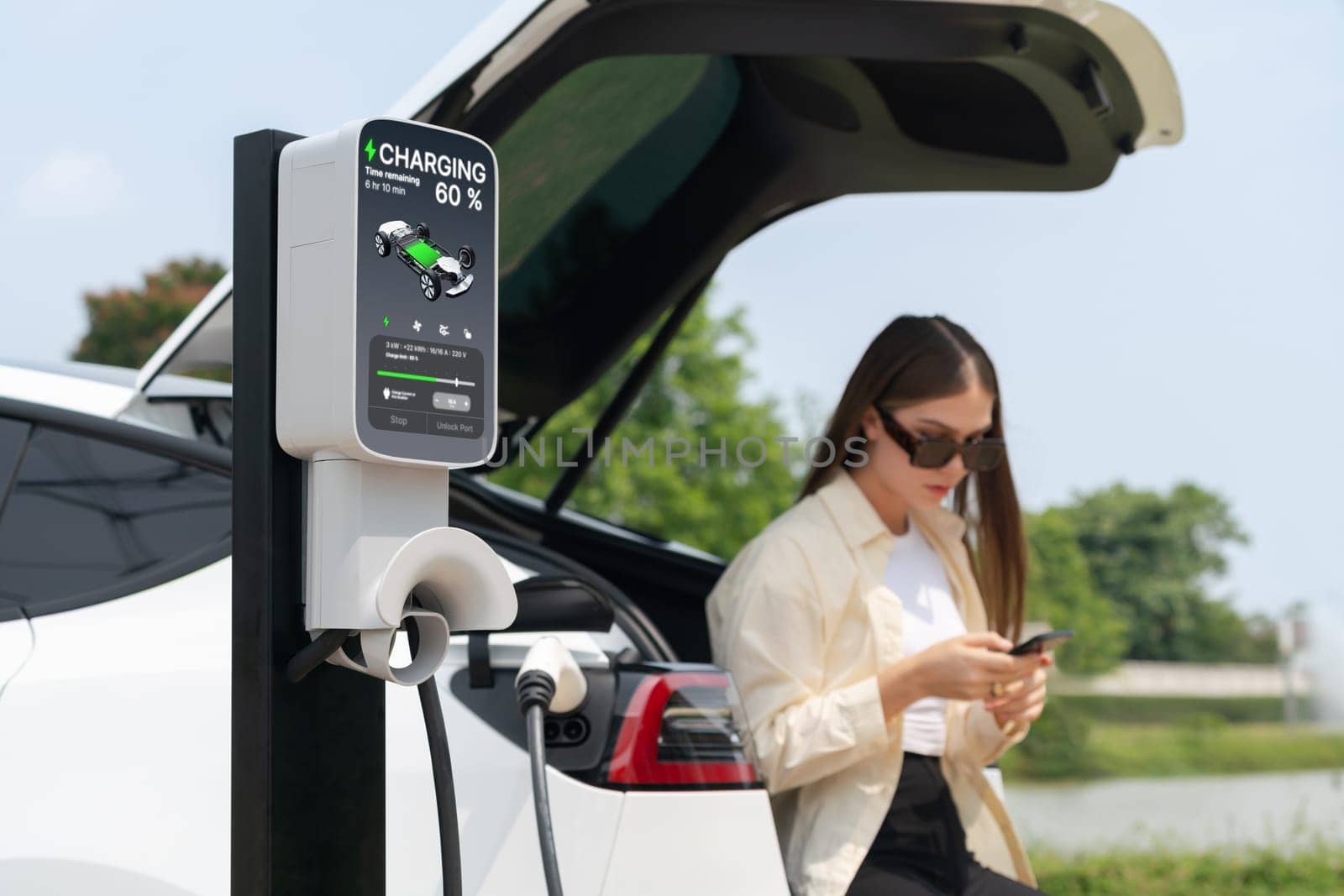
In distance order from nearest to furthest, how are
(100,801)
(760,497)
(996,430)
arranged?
(100,801) → (996,430) → (760,497)

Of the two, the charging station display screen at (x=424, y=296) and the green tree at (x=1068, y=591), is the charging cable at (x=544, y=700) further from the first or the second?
the green tree at (x=1068, y=591)

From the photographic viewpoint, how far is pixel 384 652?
1127 millimetres

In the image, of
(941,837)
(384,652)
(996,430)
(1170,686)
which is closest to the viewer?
(384,652)

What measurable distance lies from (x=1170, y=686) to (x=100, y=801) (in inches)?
1022

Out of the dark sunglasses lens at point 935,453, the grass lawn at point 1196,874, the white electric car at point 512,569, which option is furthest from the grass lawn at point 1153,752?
the white electric car at point 512,569

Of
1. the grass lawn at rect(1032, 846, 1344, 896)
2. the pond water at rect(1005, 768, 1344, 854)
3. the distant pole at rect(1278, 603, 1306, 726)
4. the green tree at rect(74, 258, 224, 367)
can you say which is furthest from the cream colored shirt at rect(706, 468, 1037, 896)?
the green tree at rect(74, 258, 224, 367)

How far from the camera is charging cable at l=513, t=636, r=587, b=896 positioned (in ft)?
4.78

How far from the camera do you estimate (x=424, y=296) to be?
3.74 feet

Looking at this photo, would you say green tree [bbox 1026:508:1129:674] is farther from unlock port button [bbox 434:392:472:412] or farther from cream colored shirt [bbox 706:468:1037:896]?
unlock port button [bbox 434:392:472:412]

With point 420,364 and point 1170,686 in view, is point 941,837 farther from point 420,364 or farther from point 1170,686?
point 1170,686

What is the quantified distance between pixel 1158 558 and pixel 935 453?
33.1 m

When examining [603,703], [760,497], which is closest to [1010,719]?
[603,703]

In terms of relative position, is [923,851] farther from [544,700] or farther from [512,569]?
[544,700]

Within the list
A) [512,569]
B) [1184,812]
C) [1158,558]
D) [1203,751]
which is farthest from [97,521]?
[1158,558]
